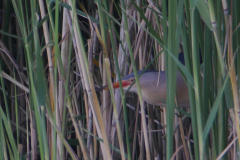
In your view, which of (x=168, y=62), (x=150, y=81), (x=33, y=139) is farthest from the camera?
(x=150, y=81)

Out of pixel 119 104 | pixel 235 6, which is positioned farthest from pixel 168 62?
pixel 119 104

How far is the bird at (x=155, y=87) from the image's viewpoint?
3.63 ft

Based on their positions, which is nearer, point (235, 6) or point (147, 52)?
point (235, 6)

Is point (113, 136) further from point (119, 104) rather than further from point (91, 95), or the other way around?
point (91, 95)

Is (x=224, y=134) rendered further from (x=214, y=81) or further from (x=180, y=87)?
(x=180, y=87)

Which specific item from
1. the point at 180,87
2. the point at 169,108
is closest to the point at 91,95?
the point at 169,108

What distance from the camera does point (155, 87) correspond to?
118 centimetres

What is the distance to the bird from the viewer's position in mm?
1107

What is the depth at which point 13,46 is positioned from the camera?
1442mm

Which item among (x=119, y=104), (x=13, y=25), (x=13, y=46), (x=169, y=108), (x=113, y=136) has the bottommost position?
(x=113, y=136)

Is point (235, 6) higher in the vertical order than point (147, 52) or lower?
higher

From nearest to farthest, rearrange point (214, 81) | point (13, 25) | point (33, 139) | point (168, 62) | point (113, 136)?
point (168, 62) < point (214, 81) < point (33, 139) < point (113, 136) < point (13, 25)

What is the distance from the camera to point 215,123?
69 cm

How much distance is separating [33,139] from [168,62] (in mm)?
574
